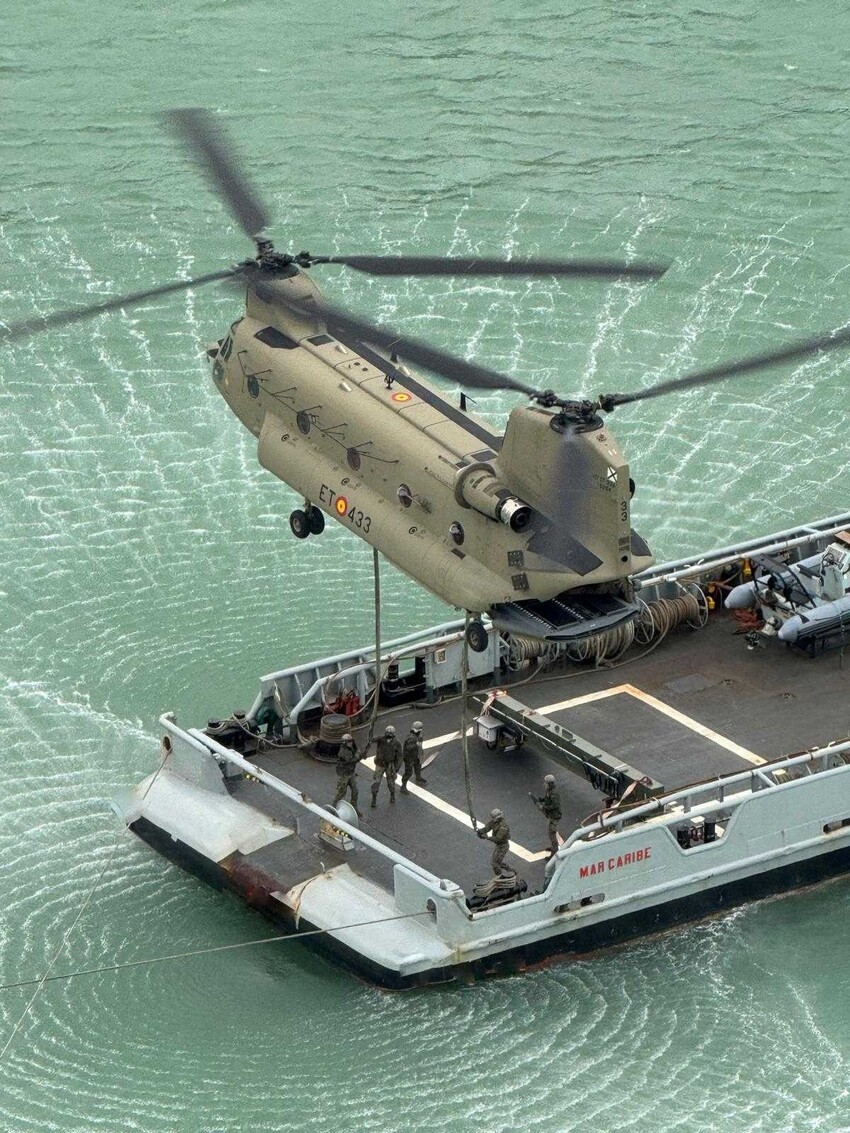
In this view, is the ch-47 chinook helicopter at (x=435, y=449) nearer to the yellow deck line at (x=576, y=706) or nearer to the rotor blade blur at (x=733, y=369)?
the rotor blade blur at (x=733, y=369)

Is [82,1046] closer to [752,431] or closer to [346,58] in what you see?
[752,431]

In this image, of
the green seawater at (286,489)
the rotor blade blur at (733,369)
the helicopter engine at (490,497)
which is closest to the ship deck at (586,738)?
the green seawater at (286,489)

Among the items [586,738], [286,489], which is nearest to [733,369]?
[586,738]

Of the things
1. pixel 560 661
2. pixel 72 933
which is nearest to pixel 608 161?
pixel 560 661

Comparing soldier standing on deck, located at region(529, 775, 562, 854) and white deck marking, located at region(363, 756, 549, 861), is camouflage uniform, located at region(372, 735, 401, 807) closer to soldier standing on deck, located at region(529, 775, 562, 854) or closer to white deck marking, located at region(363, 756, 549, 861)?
white deck marking, located at region(363, 756, 549, 861)

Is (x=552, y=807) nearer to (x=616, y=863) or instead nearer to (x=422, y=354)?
(x=616, y=863)
